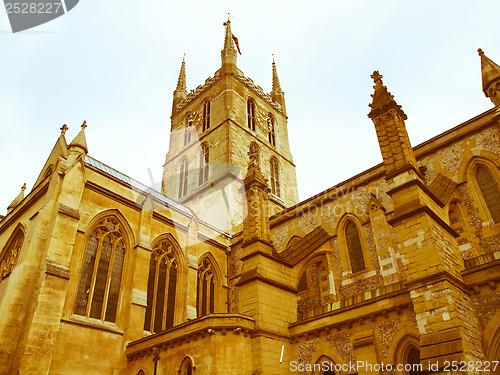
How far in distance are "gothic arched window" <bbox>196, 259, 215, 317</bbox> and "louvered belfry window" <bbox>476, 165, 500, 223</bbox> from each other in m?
13.2

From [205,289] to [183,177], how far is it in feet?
48.2

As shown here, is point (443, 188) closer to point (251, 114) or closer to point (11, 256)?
point (11, 256)

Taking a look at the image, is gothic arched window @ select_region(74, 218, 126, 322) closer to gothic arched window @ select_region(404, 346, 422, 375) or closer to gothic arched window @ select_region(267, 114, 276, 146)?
gothic arched window @ select_region(404, 346, 422, 375)

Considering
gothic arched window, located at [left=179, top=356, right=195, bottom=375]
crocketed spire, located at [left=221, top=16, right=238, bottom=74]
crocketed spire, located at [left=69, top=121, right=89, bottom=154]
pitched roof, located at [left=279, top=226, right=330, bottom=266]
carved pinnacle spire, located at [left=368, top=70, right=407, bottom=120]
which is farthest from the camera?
crocketed spire, located at [left=221, top=16, right=238, bottom=74]

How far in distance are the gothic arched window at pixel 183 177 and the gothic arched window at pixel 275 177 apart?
283 inches

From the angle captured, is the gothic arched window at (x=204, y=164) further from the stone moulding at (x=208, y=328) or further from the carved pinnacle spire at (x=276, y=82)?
the stone moulding at (x=208, y=328)

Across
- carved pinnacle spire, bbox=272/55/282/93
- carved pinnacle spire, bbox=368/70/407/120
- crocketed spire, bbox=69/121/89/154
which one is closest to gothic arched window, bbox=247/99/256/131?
carved pinnacle spire, bbox=272/55/282/93

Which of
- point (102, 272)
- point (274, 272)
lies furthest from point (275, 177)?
point (274, 272)

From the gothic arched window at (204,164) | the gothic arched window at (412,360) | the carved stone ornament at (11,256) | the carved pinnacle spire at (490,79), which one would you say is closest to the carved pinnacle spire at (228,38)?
the gothic arched window at (204,164)

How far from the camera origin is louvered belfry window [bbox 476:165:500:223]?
13.9 m

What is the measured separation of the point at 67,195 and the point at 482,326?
579 inches

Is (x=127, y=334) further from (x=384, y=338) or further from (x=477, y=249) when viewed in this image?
(x=477, y=249)

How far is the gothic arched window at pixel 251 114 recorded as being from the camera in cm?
3428

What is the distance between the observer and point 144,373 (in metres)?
14.1
